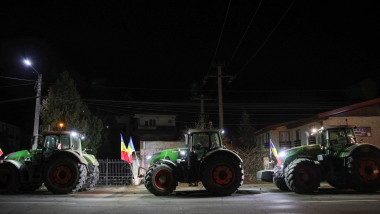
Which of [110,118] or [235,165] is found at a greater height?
[110,118]

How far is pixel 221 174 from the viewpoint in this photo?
12.4m

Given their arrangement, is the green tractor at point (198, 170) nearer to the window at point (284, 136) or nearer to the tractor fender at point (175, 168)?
the tractor fender at point (175, 168)

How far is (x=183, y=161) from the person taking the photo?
1259 centimetres

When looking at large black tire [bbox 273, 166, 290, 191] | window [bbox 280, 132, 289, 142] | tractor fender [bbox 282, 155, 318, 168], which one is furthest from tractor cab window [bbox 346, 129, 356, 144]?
window [bbox 280, 132, 289, 142]

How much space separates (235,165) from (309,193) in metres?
2.87

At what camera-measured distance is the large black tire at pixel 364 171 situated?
12.4 m

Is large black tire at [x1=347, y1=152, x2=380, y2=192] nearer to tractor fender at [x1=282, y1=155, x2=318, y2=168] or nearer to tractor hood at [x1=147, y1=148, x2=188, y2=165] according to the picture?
tractor fender at [x1=282, y1=155, x2=318, y2=168]

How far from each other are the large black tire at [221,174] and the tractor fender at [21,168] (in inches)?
291

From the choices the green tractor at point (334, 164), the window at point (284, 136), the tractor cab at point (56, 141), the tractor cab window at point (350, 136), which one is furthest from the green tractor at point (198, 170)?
the window at point (284, 136)

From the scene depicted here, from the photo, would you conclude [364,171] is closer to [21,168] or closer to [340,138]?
[340,138]

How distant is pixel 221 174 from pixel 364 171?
5.36 metres

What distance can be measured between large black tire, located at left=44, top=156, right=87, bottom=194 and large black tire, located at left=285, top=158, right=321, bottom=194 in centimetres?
816

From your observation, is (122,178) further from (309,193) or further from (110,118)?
(110,118)

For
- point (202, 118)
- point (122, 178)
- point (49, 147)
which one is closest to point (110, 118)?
point (202, 118)
